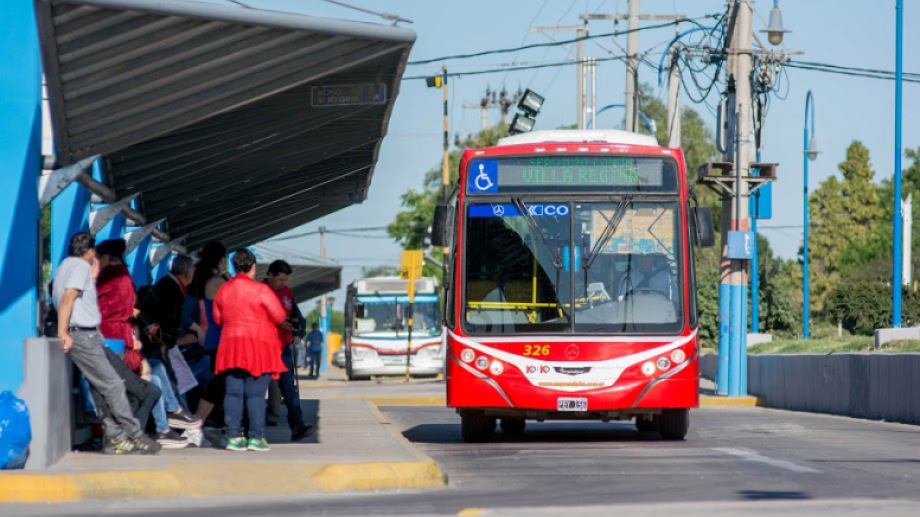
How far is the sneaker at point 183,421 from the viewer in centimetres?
1398

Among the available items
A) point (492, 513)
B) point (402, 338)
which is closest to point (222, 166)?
point (492, 513)

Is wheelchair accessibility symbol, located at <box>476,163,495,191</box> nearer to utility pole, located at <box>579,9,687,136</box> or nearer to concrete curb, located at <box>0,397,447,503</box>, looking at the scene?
concrete curb, located at <box>0,397,447,503</box>

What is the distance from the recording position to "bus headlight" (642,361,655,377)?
15188 millimetres

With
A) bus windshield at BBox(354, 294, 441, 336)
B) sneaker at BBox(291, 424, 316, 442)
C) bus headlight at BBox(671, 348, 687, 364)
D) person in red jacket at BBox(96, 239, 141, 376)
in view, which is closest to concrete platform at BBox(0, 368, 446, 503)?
person in red jacket at BBox(96, 239, 141, 376)

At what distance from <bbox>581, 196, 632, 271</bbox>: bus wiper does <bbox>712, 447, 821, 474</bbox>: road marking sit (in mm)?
2323

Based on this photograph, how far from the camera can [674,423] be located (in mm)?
16016

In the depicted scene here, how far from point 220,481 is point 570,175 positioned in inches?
253

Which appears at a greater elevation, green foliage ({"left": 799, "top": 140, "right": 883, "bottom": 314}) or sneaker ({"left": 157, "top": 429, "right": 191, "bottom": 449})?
green foliage ({"left": 799, "top": 140, "right": 883, "bottom": 314})

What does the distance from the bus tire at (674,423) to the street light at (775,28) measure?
53.6 feet

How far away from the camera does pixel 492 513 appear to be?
8953 millimetres

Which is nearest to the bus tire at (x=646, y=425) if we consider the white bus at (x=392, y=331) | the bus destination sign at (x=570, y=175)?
the bus destination sign at (x=570, y=175)

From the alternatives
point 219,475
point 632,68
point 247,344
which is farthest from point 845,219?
point 219,475

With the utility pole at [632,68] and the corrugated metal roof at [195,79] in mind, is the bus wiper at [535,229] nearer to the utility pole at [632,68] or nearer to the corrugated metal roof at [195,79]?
the corrugated metal roof at [195,79]

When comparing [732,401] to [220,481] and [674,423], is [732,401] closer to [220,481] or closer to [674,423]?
[674,423]
